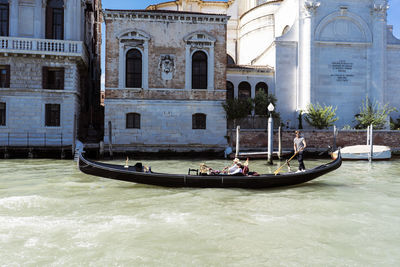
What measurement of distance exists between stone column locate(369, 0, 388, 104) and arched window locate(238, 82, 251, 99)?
7.22m

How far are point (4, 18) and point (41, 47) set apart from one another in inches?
96.8

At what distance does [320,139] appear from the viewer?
16344mm

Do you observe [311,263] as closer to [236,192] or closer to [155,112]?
[236,192]

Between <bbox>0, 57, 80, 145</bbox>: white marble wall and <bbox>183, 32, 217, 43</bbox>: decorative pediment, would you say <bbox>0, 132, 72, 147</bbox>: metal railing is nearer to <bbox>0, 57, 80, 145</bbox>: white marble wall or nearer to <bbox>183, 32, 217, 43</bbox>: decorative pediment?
<bbox>0, 57, 80, 145</bbox>: white marble wall

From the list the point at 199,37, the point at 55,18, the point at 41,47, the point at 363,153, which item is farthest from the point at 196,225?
the point at 55,18

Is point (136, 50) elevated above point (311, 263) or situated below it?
above

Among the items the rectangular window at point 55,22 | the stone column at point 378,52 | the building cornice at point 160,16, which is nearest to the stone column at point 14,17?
the rectangular window at point 55,22

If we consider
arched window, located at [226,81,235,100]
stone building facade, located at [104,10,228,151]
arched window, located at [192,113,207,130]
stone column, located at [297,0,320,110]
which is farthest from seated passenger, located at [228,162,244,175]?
stone column, located at [297,0,320,110]

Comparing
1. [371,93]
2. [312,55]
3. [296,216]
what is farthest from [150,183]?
[371,93]

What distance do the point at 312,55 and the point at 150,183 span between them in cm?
1476

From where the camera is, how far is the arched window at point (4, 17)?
15.3 meters

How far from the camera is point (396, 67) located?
19.5 meters

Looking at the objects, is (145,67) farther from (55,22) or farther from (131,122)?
(55,22)

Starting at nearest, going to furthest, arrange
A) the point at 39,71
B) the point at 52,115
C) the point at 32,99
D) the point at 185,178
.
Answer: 1. the point at 185,178
2. the point at 32,99
3. the point at 39,71
4. the point at 52,115
